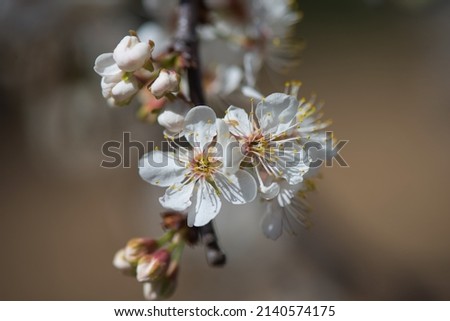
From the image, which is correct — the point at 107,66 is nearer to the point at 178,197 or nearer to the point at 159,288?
the point at 178,197

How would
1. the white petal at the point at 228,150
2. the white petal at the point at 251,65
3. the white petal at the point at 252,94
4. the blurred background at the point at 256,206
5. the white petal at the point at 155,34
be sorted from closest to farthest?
the white petal at the point at 228,150 < the white petal at the point at 252,94 < the white petal at the point at 251,65 < the white petal at the point at 155,34 < the blurred background at the point at 256,206

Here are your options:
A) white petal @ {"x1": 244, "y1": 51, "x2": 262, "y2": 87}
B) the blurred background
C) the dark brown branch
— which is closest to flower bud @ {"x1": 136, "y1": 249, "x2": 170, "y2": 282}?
the dark brown branch

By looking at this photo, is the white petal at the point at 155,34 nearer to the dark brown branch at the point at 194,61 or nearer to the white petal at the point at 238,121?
the dark brown branch at the point at 194,61

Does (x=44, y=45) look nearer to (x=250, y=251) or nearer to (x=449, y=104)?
(x=250, y=251)

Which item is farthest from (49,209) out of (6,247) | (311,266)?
(311,266)

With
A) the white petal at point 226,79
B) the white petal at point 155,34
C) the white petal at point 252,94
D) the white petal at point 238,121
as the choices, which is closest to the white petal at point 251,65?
the white petal at point 226,79

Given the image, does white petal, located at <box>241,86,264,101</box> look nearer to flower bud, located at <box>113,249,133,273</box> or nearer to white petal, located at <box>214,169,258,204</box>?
white petal, located at <box>214,169,258,204</box>

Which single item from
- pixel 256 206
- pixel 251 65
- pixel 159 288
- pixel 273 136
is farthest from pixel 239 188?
pixel 256 206
